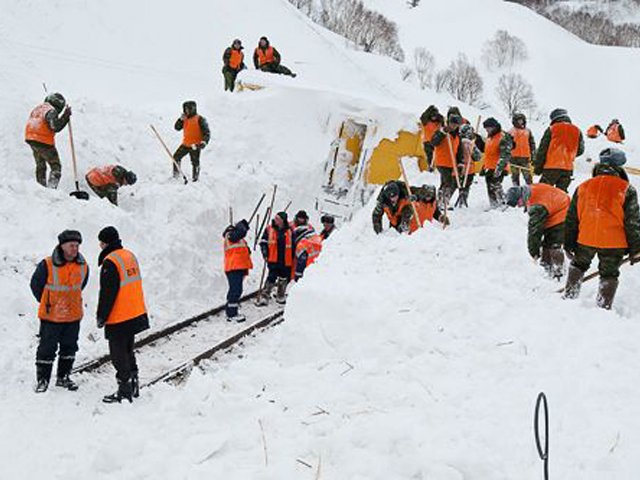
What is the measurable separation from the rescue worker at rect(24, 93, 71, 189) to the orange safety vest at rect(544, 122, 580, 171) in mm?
6965

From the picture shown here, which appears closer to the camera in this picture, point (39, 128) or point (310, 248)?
point (39, 128)

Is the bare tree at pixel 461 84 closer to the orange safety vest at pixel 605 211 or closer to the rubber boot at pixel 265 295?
the rubber boot at pixel 265 295

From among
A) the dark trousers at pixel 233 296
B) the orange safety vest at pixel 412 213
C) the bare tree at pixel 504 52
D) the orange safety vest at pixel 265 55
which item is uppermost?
the bare tree at pixel 504 52

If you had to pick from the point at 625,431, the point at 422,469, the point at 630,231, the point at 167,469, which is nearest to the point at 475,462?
the point at 422,469

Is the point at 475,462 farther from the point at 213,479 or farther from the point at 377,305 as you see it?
the point at 377,305

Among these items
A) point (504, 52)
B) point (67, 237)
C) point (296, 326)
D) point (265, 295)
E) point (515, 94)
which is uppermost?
point (504, 52)

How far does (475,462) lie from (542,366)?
1.27 metres

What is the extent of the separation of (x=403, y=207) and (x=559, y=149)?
2202mm

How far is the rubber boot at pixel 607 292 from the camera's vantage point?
579 centimetres

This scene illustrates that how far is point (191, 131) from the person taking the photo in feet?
36.9

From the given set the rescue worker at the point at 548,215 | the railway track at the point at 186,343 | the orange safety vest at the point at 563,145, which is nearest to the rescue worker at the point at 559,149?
the orange safety vest at the point at 563,145

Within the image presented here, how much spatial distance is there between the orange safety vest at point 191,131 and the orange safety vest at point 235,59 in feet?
13.3

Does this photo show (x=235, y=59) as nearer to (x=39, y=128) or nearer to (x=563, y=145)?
(x=39, y=128)

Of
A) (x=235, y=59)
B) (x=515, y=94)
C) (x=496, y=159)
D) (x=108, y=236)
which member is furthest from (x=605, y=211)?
(x=515, y=94)
